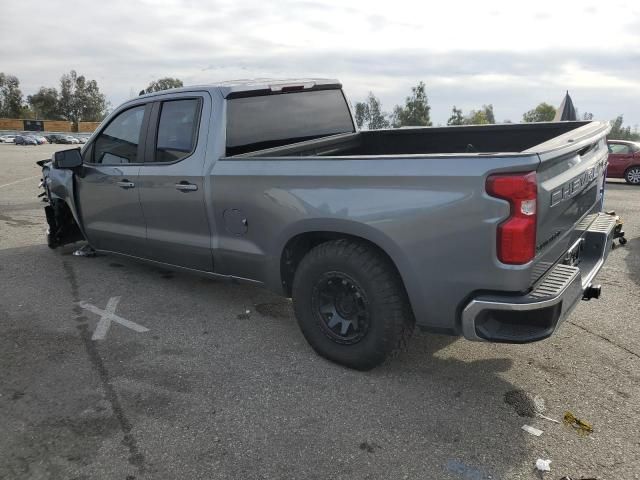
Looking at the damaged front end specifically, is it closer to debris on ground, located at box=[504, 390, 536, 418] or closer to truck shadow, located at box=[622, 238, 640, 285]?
debris on ground, located at box=[504, 390, 536, 418]

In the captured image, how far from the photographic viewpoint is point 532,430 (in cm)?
289

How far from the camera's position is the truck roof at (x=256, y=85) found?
414 centimetres

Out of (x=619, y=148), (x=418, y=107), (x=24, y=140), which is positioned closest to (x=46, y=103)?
(x=24, y=140)

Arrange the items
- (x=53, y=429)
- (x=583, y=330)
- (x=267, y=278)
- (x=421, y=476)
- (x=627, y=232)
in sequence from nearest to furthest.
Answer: (x=421, y=476), (x=53, y=429), (x=267, y=278), (x=583, y=330), (x=627, y=232)

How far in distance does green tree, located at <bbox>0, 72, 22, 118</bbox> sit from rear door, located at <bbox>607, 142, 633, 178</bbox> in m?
119

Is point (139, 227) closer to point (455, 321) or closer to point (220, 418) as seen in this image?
point (220, 418)

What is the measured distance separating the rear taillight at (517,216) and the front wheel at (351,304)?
71cm

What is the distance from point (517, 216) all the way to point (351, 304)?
119 centimetres

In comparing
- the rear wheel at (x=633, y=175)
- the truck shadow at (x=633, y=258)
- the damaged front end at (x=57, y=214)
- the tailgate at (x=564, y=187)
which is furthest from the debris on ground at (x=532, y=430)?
the rear wheel at (x=633, y=175)

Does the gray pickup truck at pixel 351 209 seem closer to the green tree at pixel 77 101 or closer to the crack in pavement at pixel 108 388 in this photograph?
the crack in pavement at pixel 108 388

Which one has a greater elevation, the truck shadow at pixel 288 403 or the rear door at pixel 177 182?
the rear door at pixel 177 182

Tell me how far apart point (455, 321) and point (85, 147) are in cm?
418

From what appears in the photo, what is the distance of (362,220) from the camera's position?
3123 millimetres

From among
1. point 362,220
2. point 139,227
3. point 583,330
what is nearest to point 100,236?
point 139,227
